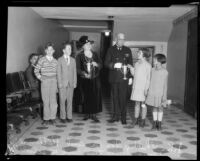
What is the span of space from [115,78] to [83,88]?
2.46 ft

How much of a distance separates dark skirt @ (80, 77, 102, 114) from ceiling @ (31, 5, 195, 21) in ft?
6.14

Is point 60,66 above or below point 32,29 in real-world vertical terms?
below

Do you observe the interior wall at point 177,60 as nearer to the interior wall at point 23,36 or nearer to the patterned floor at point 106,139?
the patterned floor at point 106,139

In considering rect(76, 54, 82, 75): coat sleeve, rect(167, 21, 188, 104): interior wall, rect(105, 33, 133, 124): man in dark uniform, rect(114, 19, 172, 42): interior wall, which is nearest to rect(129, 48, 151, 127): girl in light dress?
rect(105, 33, 133, 124): man in dark uniform

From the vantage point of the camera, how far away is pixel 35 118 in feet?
18.7

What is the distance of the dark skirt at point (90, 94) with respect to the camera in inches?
220

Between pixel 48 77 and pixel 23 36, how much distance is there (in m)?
1.49

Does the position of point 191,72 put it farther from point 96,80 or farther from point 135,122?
point 96,80

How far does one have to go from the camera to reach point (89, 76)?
5.47m

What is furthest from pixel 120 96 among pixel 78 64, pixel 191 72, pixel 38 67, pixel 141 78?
pixel 191 72

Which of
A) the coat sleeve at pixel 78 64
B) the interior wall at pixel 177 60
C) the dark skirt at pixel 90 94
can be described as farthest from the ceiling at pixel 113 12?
the dark skirt at pixel 90 94
